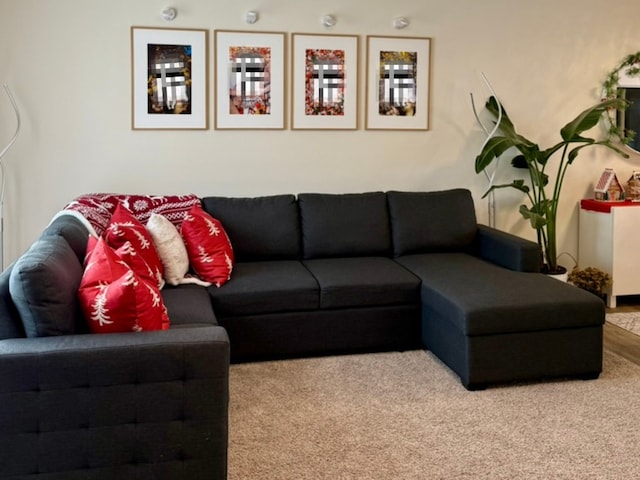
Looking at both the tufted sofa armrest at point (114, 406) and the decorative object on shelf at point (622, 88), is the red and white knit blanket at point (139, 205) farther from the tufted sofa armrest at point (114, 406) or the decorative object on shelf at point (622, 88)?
the decorative object on shelf at point (622, 88)

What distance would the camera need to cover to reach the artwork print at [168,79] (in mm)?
4208

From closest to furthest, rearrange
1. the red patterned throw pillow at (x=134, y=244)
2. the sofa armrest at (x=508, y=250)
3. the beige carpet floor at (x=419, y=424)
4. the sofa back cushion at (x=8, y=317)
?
1. the sofa back cushion at (x=8, y=317)
2. the beige carpet floor at (x=419, y=424)
3. the red patterned throw pillow at (x=134, y=244)
4. the sofa armrest at (x=508, y=250)

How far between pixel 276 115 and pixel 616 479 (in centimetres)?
297

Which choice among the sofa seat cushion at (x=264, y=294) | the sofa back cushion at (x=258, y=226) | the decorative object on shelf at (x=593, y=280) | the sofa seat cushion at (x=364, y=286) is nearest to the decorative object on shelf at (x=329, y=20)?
the sofa back cushion at (x=258, y=226)

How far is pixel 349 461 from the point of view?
8.32 feet

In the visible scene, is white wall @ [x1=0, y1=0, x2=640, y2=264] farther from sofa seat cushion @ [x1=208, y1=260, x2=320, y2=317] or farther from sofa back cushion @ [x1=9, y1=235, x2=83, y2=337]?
sofa back cushion @ [x1=9, y1=235, x2=83, y2=337]

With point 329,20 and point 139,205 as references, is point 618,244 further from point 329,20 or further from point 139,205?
point 139,205

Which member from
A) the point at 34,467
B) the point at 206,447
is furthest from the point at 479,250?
the point at 34,467

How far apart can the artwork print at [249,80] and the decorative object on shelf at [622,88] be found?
98.3 inches

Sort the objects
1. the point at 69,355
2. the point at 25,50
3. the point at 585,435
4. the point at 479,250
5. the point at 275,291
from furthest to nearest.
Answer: the point at 479,250 → the point at 25,50 → the point at 275,291 → the point at 585,435 → the point at 69,355

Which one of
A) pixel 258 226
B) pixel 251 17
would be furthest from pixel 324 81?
pixel 258 226

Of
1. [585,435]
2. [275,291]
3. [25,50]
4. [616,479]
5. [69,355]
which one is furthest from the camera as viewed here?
[25,50]

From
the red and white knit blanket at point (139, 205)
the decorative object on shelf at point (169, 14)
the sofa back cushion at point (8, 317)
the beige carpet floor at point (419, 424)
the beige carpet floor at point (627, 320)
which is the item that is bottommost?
the beige carpet floor at point (419, 424)

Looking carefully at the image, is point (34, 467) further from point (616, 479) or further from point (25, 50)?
point (25, 50)
